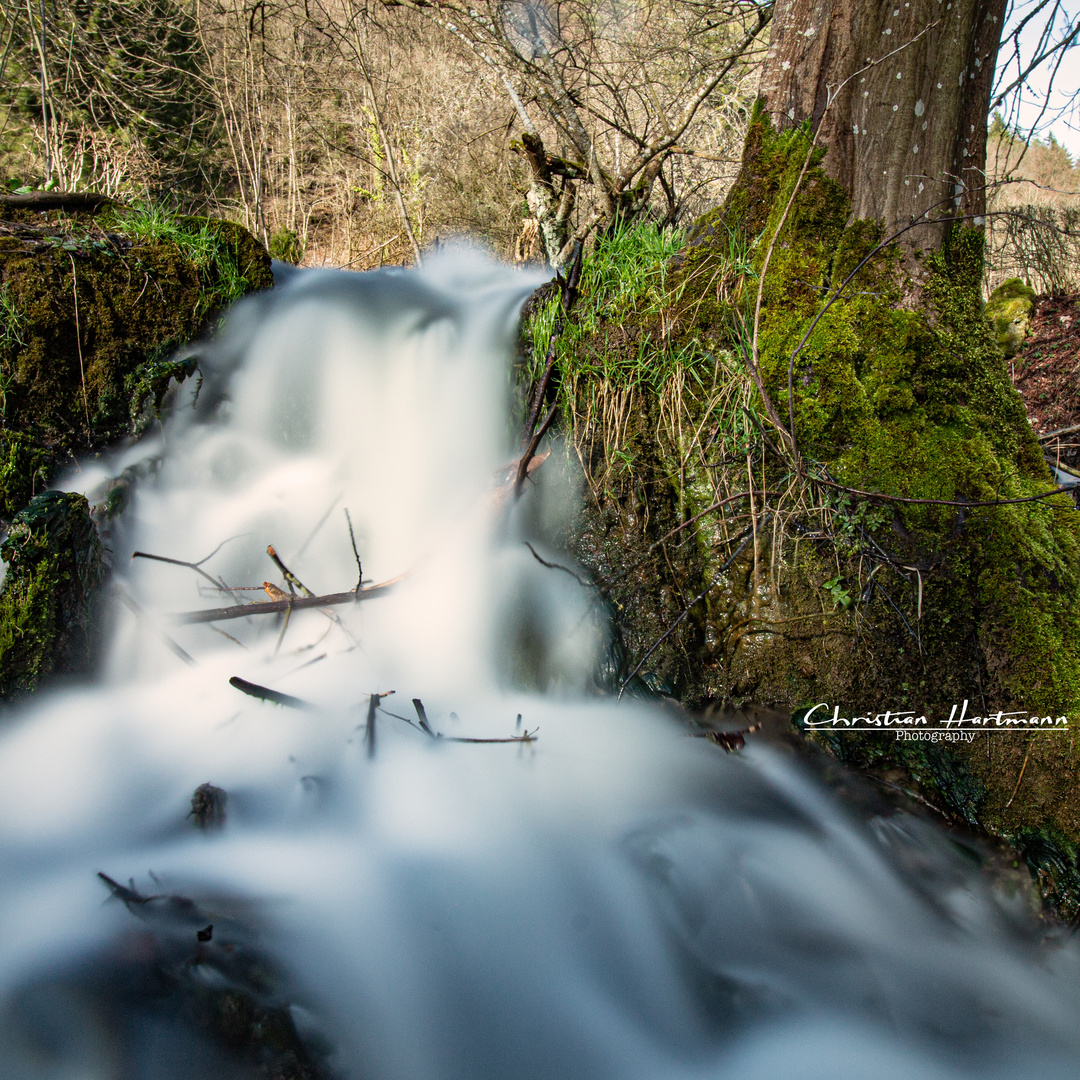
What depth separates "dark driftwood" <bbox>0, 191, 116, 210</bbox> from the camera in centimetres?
372

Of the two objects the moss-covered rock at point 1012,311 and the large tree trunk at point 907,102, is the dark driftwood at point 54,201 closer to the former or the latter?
the large tree trunk at point 907,102

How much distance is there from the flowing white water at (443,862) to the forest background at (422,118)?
2.41m

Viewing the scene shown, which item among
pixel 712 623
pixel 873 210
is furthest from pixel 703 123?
pixel 712 623

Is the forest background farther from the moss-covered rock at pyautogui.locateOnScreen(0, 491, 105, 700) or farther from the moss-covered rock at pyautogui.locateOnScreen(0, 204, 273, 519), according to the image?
the moss-covered rock at pyautogui.locateOnScreen(0, 491, 105, 700)

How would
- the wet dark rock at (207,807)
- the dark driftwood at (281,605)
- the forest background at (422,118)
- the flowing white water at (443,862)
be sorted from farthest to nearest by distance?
the forest background at (422,118) < the dark driftwood at (281,605) < the wet dark rock at (207,807) < the flowing white water at (443,862)

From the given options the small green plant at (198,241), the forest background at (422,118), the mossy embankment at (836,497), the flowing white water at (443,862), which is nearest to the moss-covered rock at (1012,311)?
the forest background at (422,118)

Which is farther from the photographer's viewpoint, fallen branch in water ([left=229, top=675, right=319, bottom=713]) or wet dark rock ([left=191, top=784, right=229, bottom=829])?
fallen branch in water ([left=229, top=675, right=319, bottom=713])

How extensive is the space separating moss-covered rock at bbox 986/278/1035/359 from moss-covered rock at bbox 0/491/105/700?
643 centimetres

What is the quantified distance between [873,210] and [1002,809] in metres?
2.08

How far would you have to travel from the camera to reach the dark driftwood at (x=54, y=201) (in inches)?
146

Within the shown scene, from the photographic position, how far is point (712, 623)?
247 centimetres

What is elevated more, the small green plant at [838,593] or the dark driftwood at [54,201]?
the dark driftwood at [54,201]

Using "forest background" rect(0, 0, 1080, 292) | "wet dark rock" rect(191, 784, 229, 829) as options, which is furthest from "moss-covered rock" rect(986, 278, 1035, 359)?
"wet dark rock" rect(191, 784, 229, 829)

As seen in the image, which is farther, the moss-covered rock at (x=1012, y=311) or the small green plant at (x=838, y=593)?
the moss-covered rock at (x=1012, y=311)
